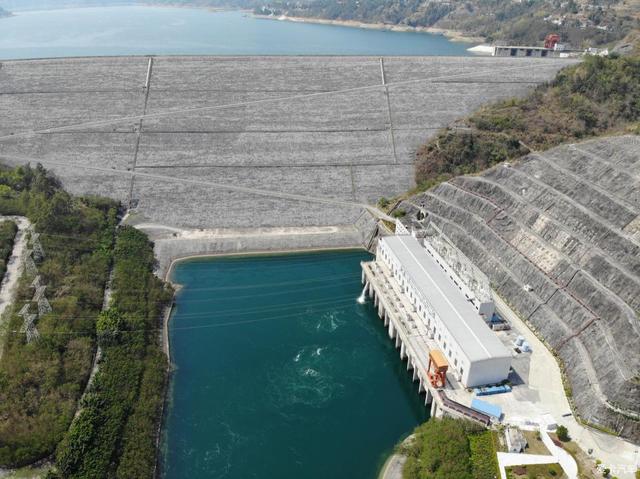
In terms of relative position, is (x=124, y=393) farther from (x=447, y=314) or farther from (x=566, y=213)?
(x=566, y=213)

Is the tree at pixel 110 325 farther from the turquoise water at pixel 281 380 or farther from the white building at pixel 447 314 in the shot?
the white building at pixel 447 314

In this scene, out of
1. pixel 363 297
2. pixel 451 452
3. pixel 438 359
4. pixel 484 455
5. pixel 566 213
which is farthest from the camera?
pixel 363 297

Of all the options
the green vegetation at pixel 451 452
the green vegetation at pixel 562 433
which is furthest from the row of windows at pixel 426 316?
the green vegetation at pixel 562 433

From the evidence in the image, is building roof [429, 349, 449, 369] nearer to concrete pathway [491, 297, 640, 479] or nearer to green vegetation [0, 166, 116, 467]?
concrete pathway [491, 297, 640, 479]

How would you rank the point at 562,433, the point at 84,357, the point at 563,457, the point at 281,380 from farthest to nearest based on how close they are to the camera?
1. the point at 281,380
2. the point at 84,357
3. the point at 562,433
4. the point at 563,457

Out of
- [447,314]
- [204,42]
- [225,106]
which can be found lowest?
[204,42]

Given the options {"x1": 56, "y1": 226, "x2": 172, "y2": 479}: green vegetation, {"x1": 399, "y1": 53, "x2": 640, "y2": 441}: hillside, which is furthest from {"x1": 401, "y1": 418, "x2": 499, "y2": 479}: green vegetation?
{"x1": 56, "y1": 226, "x2": 172, "y2": 479}: green vegetation

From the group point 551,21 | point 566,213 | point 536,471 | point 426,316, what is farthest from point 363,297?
point 551,21

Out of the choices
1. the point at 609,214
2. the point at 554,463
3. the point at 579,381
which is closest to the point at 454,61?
the point at 609,214

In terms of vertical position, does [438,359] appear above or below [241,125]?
below
